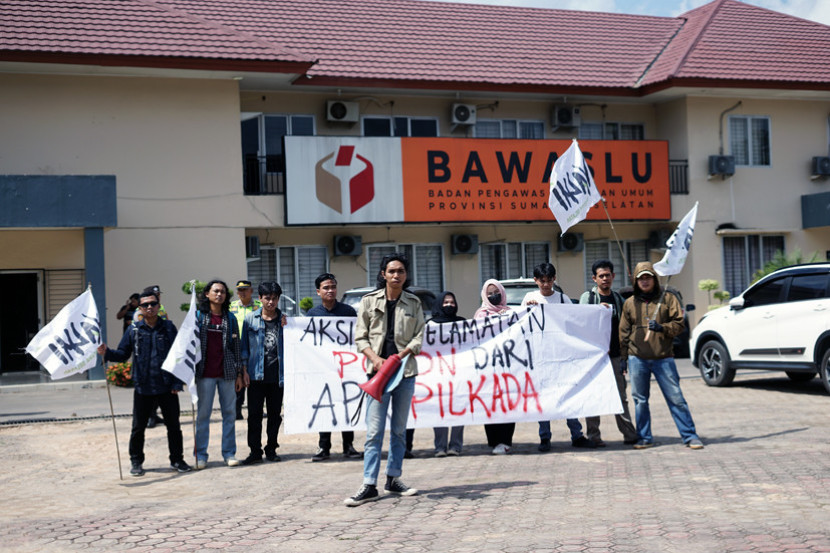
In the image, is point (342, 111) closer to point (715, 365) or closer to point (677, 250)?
point (715, 365)

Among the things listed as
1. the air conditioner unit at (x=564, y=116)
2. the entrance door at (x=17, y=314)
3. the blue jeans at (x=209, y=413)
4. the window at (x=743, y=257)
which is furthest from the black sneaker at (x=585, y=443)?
the window at (x=743, y=257)

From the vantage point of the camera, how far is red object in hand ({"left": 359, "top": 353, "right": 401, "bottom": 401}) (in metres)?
8.12

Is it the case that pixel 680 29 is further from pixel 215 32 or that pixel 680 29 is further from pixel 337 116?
pixel 215 32

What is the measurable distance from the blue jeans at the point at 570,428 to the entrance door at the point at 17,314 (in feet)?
48.6

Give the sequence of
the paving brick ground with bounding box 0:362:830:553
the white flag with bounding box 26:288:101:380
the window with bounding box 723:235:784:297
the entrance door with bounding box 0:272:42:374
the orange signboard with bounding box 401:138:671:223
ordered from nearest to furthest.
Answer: the paving brick ground with bounding box 0:362:830:553 → the white flag with bounding box 26:288:101:380 → the entrance door with bounding box 0:272:42:374 → the orange signboard with bounding box 401:138:671:223 → the window with bounding box 723:235:784:297

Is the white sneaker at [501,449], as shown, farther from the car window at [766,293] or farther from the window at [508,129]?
the window at [508,129]

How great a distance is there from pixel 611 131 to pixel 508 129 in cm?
302

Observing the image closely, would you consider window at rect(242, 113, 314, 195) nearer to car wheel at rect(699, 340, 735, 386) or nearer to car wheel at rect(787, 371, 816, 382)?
car wheel at rect(699, 340, 735, 386)

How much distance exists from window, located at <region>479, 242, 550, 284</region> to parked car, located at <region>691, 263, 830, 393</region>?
8.99 m

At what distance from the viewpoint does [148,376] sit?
32.9ft

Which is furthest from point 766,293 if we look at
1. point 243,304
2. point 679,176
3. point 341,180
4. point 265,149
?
point 265,149

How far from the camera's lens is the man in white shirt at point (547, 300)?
1060cm

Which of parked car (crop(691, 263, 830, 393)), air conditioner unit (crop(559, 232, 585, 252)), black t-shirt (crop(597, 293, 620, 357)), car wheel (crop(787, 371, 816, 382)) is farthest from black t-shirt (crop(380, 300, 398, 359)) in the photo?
air conditioner unit (crop(559, 232, 585, 252))

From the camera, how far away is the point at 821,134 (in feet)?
90.6
